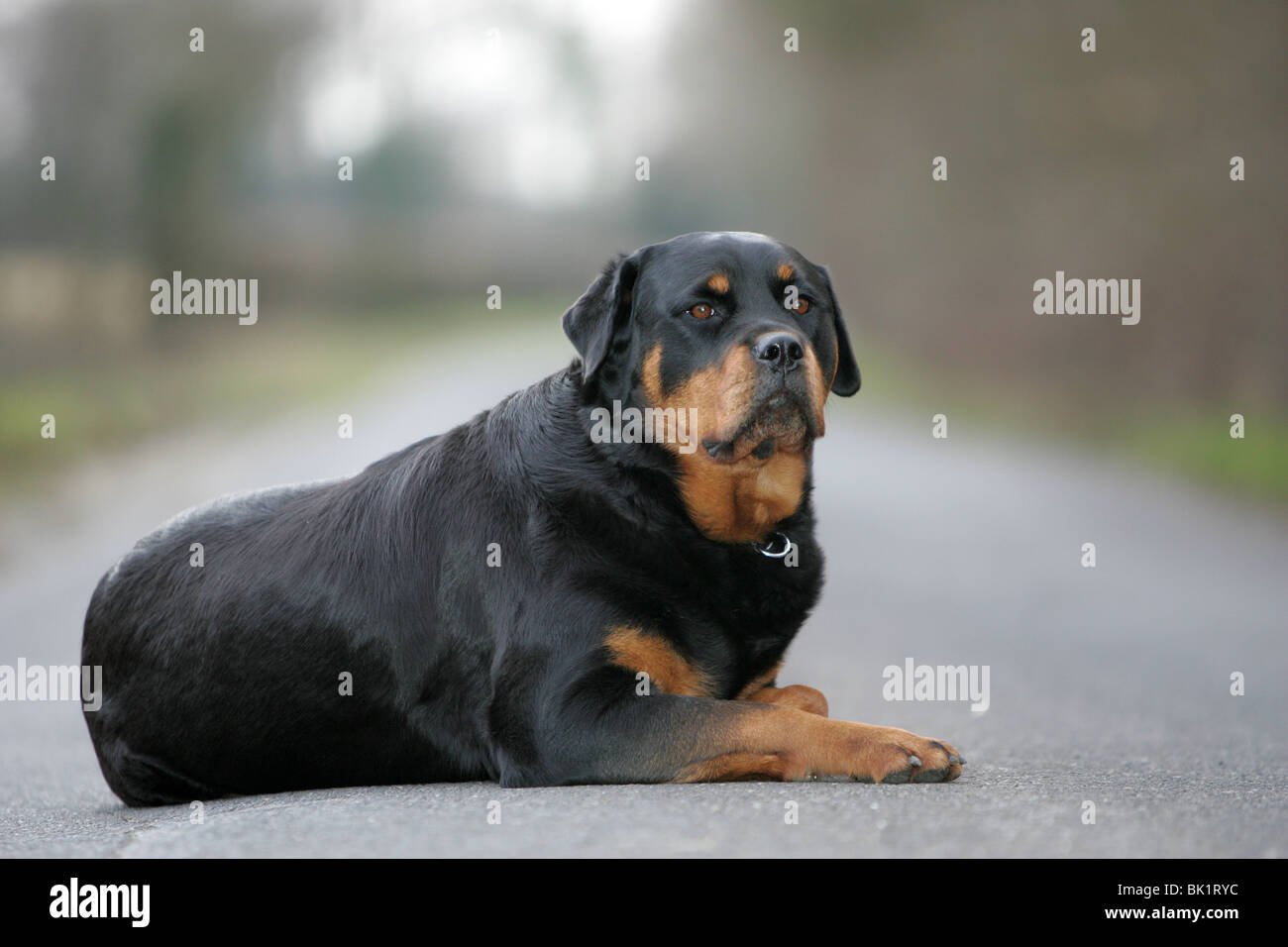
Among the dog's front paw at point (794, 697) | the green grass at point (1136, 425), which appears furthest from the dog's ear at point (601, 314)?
the green grass at point (1136, 425)

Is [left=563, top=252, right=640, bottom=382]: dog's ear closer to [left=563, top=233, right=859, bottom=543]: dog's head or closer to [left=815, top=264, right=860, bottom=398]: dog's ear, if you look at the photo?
[left=563, top=233, right=859, bottom=543]: dog's head

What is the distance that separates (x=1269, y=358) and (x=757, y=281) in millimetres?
12540

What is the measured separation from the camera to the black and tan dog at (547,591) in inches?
187

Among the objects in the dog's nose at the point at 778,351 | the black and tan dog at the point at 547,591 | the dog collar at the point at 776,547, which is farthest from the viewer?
the dog collar at the point at 776,547

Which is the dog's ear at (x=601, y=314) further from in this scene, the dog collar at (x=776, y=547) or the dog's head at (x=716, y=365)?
the dog collar at (x=776, y=547)

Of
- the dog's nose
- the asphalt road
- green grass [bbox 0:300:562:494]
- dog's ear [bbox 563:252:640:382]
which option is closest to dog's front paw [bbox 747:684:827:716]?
the asphalt road

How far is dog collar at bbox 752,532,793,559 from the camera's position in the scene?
5.31 meters

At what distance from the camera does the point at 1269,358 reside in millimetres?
16203

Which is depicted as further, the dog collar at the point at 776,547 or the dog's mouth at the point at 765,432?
the dog collar at the point at 776,547

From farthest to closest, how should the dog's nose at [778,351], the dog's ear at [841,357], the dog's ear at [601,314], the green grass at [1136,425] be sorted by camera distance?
the green grass at [1136,425], the dog's ear at [841,357], the dog's ear at [601,314], the dog's nose at [778,351]

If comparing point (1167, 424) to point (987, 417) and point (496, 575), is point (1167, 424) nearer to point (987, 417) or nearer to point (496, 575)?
point (987, 417)

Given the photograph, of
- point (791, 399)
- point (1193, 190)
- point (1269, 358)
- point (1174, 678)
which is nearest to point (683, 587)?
point (791, 399)

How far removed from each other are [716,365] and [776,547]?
2.31 feet

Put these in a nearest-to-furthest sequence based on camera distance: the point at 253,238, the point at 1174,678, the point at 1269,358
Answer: the point at 1174,678 < the point at 1269,358 < the point at 253,238
